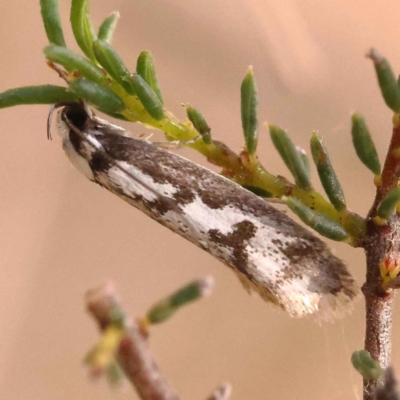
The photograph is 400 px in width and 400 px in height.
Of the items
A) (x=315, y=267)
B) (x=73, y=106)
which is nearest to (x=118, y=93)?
(x=73, y=106)

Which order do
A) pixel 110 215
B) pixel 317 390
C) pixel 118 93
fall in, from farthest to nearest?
1. pixel 110 215
2. pixel 317 390
3. pixel 118 93

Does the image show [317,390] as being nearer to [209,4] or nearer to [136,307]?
[136,307]

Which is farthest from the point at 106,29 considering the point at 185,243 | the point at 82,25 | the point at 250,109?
the point at 185,243

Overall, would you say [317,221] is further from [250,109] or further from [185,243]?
[185,243]

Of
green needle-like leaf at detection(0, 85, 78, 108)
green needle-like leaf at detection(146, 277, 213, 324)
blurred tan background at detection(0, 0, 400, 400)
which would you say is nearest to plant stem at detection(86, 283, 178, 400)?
green needle-like leaf at detection(146, 277, 213, 324)

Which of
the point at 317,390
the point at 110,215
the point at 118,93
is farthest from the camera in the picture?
the point at 110,215

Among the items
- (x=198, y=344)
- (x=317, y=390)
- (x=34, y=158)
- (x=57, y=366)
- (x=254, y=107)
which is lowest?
(x=317, y=390)

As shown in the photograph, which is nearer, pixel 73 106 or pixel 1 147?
pixel 73 106
